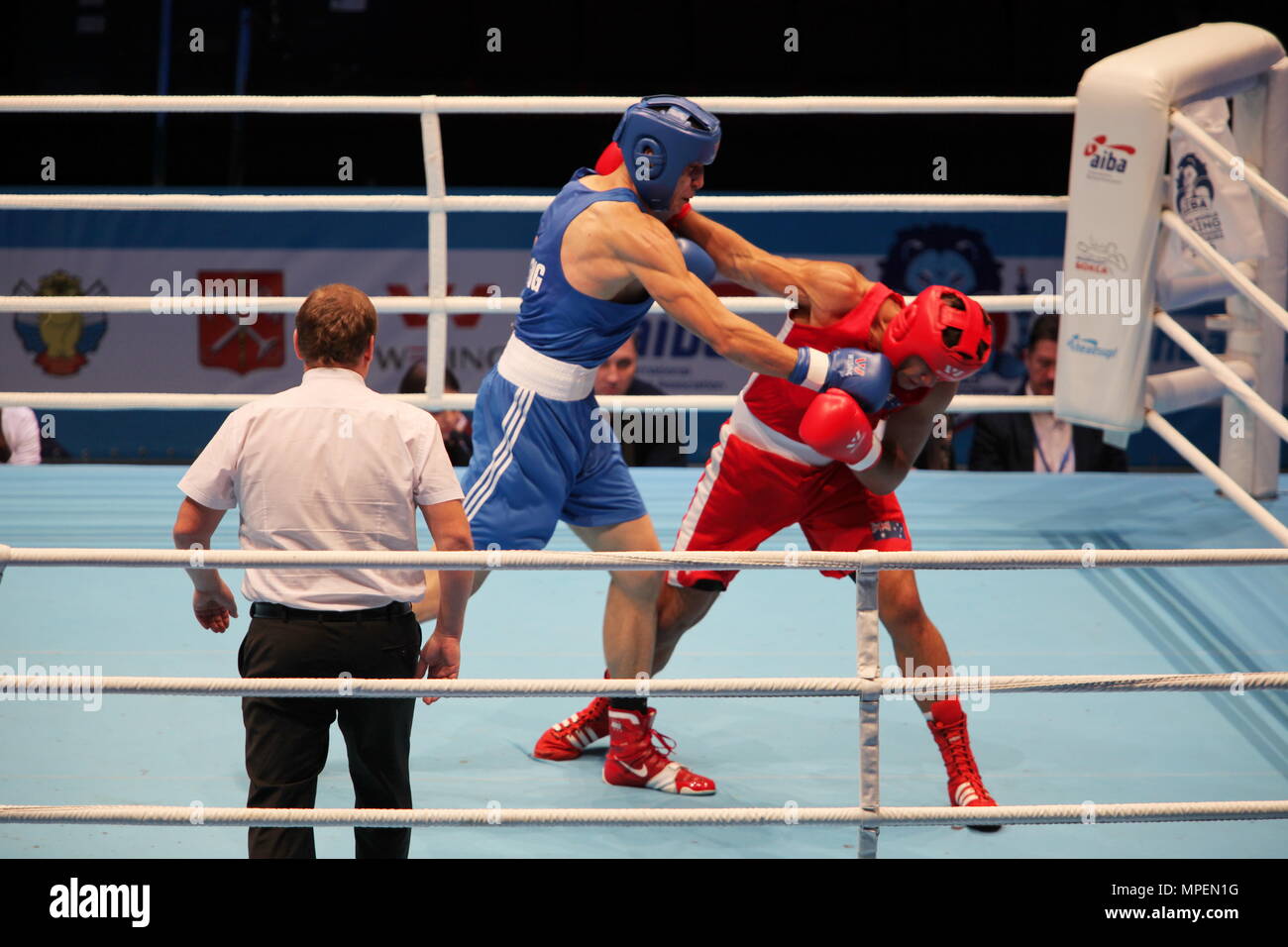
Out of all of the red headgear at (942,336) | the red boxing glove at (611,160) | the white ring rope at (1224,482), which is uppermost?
the red boxing glove at (611,160)

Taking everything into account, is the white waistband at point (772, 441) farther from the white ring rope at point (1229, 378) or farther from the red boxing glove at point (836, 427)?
the white ring rope at point (1229, 378)

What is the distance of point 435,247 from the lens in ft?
14.0

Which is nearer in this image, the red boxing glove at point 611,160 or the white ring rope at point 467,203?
the red boxing glove at point 611,160

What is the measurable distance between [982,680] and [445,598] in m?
0.87

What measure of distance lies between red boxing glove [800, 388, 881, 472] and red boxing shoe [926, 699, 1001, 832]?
562 mm

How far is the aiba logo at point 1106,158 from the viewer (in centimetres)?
394

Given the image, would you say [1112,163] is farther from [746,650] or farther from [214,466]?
[214,466]

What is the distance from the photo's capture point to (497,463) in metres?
3.00

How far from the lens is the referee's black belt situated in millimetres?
2281

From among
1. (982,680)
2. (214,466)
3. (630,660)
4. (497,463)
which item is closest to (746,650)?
(630,660)

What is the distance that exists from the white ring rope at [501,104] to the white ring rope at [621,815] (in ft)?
7.81

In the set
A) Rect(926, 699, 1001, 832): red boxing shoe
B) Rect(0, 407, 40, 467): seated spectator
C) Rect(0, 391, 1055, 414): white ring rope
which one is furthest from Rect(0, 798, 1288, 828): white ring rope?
Rect(0, 407, 40, 467): seated spectator
